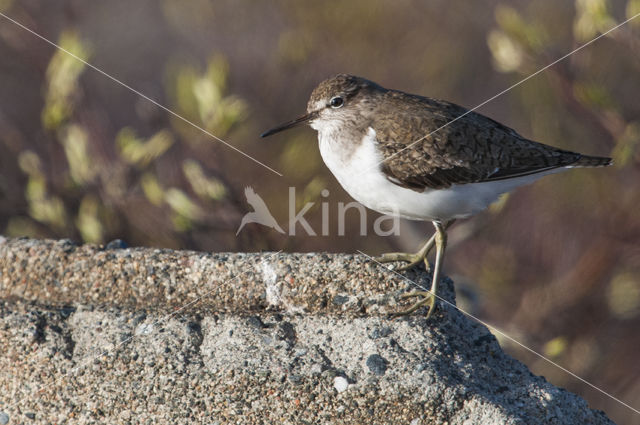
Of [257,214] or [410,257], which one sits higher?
[257,214]

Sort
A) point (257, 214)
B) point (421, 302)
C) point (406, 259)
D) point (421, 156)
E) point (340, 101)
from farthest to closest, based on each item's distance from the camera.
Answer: point (257, 214) < point (340, 101) < point (406, 259) < point (421, 156) < point (421, 302)

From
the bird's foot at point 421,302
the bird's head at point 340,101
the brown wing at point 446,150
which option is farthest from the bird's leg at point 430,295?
the bird's head at point 340,101

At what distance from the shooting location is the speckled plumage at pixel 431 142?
368cm

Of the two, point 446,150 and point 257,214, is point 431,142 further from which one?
point 257,214

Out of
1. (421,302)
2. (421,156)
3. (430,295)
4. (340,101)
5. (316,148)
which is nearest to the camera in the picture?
(421,302)

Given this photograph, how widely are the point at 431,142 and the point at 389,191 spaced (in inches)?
14.9

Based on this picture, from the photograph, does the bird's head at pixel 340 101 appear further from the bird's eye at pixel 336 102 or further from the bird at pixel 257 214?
the bird at pixel 257 214

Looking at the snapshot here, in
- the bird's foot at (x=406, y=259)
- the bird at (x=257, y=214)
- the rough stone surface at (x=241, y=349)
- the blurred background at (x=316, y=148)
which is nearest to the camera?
the rough stone surface at (x=241, y=349)

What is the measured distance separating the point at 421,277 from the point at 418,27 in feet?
15.0

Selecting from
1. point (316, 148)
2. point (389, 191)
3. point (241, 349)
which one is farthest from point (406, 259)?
point (316, 148)

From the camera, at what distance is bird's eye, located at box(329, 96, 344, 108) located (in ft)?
13.5

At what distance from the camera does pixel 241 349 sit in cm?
286

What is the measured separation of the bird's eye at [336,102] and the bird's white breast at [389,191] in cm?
34

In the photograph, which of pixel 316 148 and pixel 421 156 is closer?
pixel 421 156
